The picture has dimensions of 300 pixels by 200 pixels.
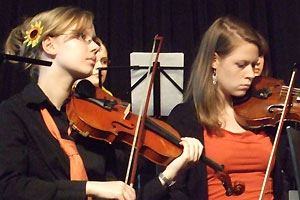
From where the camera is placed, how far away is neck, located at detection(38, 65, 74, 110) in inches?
65.7

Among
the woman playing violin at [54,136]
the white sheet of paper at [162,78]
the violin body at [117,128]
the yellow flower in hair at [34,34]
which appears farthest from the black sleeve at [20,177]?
the white sheet of paper at [162,78]

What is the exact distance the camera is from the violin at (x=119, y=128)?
1.57 meters

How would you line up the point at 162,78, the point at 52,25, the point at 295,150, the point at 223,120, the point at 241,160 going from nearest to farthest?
the point at 295,150 → the point at 52,25 → the point at 241,160 → the point at 223,120 → the point at 162,78

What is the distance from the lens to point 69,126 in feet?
5.32

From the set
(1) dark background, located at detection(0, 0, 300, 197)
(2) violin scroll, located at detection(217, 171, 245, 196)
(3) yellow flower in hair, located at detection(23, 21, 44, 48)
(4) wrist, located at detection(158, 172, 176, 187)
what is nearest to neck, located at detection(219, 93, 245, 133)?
(2) violin scroll, located at detection(217, 171, 245, 196)

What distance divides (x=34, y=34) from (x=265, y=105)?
0.82m

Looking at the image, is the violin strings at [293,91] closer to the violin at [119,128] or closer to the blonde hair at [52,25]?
the violin at [119,128]

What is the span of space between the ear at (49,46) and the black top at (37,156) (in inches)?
4.5

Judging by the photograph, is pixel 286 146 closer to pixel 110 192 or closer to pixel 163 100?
pixel 163 100

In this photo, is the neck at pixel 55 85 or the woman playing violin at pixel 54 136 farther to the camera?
the neck at pixel 55 85

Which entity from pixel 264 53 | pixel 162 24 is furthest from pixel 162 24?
pixel 264 53

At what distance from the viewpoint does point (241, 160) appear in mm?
1854

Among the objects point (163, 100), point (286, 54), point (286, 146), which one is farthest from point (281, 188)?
point (286, 54)

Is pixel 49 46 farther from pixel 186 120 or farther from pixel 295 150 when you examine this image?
pixel 295 150
